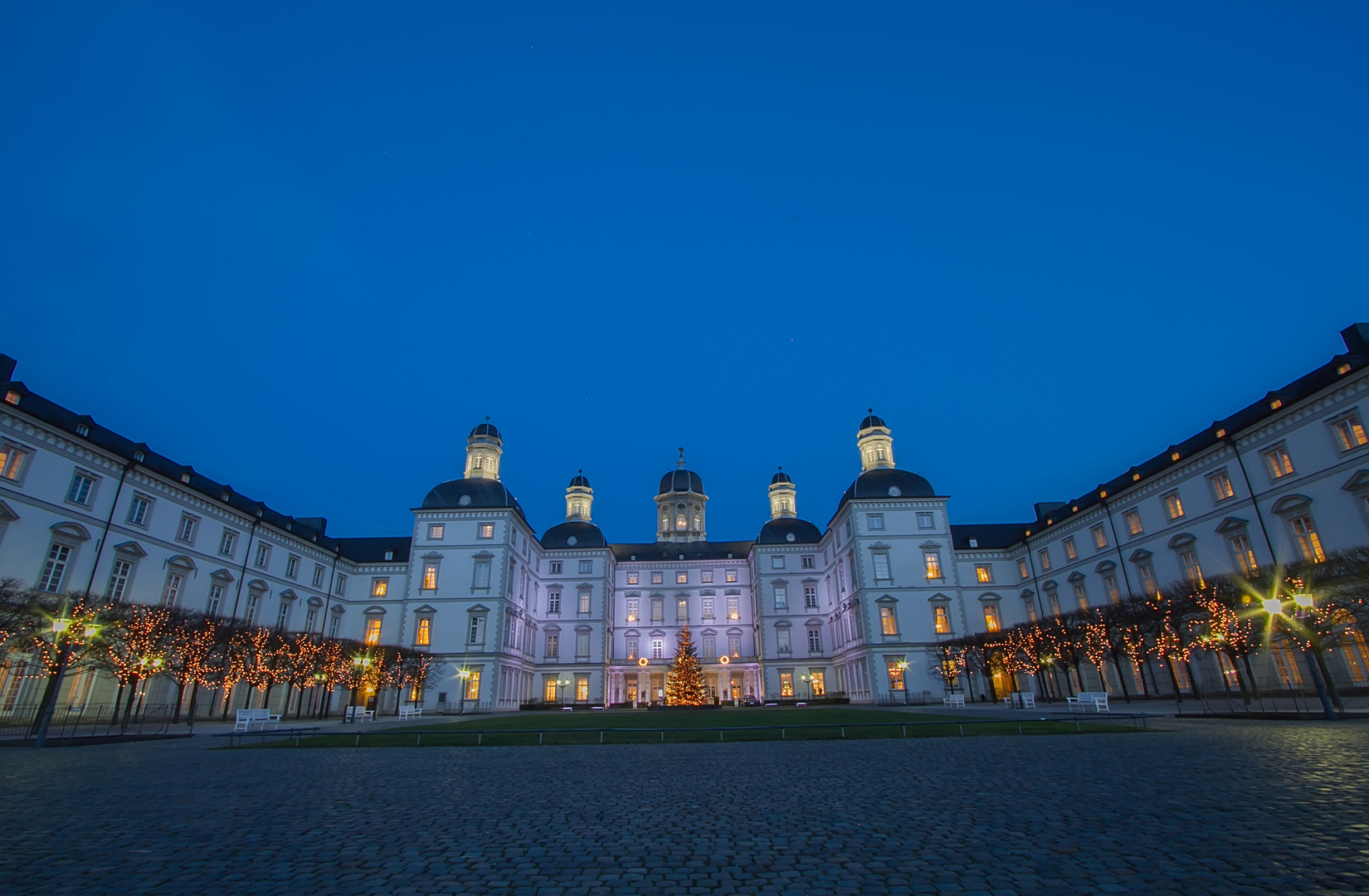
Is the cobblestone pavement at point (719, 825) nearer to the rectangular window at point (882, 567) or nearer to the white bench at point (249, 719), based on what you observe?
the white bench at point (249, 719)

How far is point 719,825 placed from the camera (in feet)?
27.3

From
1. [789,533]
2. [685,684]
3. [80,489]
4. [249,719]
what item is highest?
[789,533]

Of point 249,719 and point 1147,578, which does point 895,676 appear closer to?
point 1147,578

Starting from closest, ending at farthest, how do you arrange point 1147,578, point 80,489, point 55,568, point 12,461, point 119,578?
1. point 12,461
2. point 55,568
3. point 80,489
4. point 119,578
5. point 1147,578

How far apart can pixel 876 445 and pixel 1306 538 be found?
35431mm

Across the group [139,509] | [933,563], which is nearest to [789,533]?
[933,563]

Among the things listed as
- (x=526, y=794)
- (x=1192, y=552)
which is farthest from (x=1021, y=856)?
(x=1192, y=552)

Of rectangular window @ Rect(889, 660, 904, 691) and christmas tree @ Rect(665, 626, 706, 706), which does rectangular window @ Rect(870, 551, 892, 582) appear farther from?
christmas tree @ Rect(665, 626, 706, 706)

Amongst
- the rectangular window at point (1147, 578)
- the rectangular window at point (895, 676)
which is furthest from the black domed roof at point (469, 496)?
the rectangular window at point (1147, 578)

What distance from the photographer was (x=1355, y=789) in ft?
29.7

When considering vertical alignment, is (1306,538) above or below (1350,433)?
below

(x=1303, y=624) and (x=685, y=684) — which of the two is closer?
(x=1303, y=624)

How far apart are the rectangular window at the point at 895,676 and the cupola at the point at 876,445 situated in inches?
750

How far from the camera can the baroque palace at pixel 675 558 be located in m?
31.6
